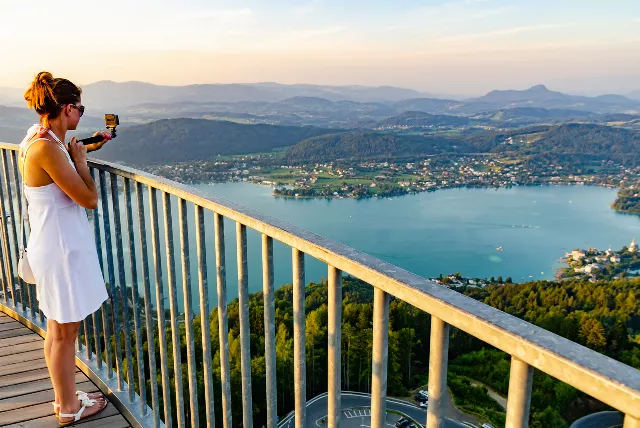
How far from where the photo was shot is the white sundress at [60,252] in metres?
1.62

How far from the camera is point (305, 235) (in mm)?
1014

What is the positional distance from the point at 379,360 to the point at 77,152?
127 centimetres

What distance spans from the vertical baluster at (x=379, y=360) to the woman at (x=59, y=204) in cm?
113

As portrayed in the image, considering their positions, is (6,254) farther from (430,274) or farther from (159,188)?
(430,274)

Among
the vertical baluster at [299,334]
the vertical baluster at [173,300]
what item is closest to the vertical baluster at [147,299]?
the vertical baluster at [173,300]

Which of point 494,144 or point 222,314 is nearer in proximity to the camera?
point 222,314

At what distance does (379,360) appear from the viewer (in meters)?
0.86

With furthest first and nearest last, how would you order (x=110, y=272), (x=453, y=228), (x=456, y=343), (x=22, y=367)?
(x=453, y=228) → (x=456, y=343) → (x=22, y=367) → (x=110, y=272)

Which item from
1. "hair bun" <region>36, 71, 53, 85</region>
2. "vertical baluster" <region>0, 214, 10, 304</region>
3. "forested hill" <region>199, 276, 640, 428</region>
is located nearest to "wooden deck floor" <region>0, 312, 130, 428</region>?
"vertical baluster" <region>0, 214, 10, 304</region>

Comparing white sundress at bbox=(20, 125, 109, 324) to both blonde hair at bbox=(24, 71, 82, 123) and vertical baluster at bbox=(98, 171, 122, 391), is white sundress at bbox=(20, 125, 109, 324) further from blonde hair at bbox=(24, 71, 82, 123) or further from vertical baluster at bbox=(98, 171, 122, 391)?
vertical baluster at bbox=(98, 171, 122, 391)

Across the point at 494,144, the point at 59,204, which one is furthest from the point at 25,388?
the point at 494,144

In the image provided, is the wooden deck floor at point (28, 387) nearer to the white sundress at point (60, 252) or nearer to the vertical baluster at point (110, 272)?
the vertical baluster at point (110, 272)

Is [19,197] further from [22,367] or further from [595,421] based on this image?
[595,421]

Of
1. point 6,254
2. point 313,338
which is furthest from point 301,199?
point 6,254
